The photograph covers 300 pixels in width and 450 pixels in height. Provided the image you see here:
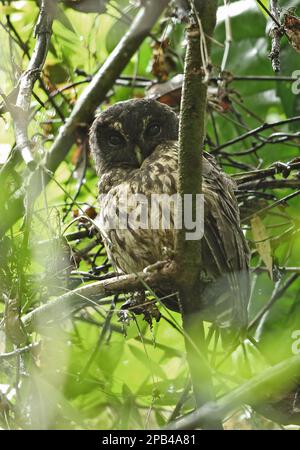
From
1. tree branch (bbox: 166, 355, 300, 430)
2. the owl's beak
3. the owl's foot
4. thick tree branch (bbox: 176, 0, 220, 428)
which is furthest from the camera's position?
the owl's beak

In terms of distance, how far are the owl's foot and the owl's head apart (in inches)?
32.5

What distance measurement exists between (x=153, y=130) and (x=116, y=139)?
201 millimetres

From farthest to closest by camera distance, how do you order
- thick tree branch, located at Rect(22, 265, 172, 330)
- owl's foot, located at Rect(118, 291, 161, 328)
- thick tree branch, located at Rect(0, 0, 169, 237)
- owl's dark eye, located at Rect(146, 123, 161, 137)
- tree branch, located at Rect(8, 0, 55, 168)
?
owl's dark eye, located at Rect(146, 123, 161, 137) → thick tree branch, located at Rect(0, 0, 169, 237) → owl's foot, located at Rect(118, 291, 161, 328) → thick tree branch, located at Rect(22, 265, 172, 330) → tree branch, located at Rect(8, 0, 55, 168)

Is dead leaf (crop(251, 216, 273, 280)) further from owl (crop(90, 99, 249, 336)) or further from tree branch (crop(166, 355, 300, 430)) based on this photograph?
tree branch (crop(166, 355, 300, 430))

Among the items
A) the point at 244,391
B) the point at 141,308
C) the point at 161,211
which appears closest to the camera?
the point at 244,391

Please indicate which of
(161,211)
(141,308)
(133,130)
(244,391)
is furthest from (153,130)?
(244,391)

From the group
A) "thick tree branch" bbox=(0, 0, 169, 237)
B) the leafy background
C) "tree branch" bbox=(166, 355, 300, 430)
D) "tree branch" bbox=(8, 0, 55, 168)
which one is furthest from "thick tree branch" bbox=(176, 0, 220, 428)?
"thick tree branch" bbox=(0, 0, 169, 237)

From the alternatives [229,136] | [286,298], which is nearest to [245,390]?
[286,298]

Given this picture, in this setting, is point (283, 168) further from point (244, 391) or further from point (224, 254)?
point (244, 391)

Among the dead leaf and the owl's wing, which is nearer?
the owl's wing

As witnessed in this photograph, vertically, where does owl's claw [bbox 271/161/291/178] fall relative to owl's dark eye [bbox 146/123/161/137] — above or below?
below

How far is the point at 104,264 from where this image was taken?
373 cm

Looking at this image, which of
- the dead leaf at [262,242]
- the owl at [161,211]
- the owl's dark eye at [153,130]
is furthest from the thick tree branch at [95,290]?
the owl's dark eye at [153,130]

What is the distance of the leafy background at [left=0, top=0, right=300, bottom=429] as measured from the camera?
111 inches
